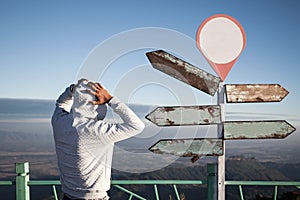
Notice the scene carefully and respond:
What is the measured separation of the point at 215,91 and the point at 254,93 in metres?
0.35

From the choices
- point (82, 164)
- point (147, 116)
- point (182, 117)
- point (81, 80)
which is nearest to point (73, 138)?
point (82, 164)

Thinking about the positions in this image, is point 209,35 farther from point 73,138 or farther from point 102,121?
point 73,138

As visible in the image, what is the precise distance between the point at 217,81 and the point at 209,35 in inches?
16.6

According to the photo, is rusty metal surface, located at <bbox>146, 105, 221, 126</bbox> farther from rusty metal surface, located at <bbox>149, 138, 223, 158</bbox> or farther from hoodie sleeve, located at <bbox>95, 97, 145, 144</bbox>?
hoodie sleeve, located at <bbox>95, 97, 145, 144</bbox>

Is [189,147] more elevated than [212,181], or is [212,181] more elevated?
[189,147]

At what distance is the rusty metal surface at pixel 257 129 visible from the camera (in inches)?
134

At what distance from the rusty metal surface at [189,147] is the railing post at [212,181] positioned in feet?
0.70

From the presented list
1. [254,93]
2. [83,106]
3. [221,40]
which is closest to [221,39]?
[221,40]

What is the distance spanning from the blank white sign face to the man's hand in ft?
3.52

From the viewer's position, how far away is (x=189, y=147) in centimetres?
346

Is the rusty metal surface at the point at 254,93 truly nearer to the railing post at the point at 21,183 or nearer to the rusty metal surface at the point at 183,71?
the rusty metal surface at the point at 183,71

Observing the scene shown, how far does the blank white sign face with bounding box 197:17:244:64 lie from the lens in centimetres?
346

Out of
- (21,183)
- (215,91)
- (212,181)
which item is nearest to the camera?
(215,91)

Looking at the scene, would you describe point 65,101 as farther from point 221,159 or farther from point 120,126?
point 221,159
